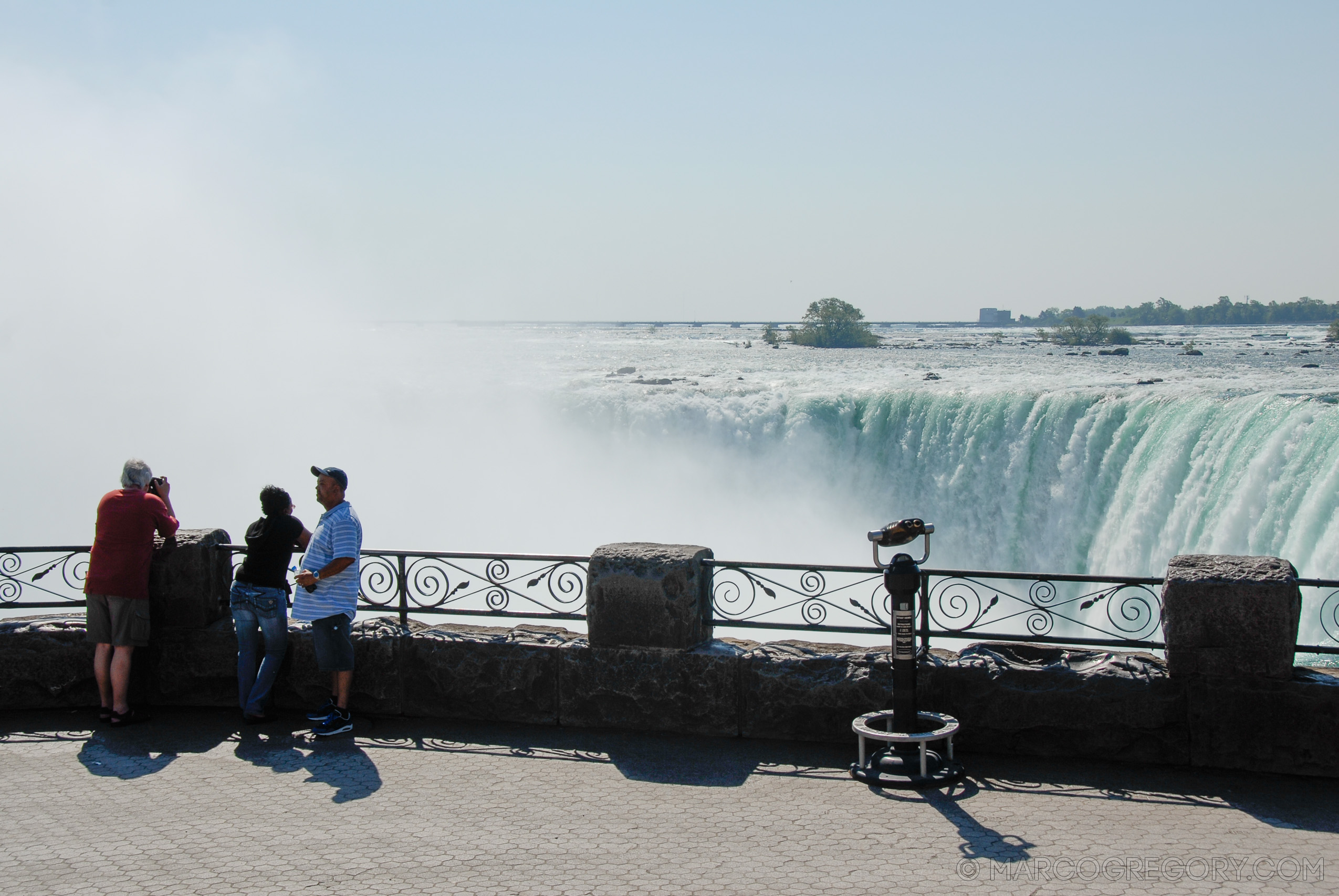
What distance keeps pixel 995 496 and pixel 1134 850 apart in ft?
54.0

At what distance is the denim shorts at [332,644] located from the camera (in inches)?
225

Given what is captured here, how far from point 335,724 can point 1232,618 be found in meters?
4.41

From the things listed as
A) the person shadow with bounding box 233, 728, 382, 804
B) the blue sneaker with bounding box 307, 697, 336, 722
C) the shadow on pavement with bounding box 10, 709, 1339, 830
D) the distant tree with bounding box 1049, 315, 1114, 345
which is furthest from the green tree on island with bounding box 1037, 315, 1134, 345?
the person shadow with bounding box 233, 728, 382, 804

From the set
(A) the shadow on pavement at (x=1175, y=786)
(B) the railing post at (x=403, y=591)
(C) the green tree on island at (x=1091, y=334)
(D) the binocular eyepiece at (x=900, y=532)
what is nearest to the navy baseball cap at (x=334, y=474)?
(B) the railing post at (x=403, y=591)

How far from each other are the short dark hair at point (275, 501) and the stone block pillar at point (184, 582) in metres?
0.62

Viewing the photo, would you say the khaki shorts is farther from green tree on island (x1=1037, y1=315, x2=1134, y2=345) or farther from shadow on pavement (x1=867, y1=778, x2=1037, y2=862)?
green tree on island (x1=1037, y1=315, x2=1134, y2=345)

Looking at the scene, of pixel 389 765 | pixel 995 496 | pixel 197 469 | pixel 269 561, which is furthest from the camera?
pixel 197 469

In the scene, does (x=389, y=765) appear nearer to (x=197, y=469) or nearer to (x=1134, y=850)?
(x=1134, y=850)

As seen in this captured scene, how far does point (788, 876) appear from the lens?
400 cm

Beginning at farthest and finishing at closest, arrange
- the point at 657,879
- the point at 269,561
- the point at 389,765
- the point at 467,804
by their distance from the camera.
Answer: the point at 269,561 → the point at 389,765 → the point at 467,804 → the point at 657,879

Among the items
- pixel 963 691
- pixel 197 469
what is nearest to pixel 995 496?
pixel 963 691

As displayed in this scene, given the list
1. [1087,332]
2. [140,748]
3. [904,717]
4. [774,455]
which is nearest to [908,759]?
[904,717]

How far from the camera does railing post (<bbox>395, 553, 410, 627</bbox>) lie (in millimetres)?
6164

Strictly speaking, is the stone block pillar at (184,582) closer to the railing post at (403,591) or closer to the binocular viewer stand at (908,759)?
the railing post at (403,591)
